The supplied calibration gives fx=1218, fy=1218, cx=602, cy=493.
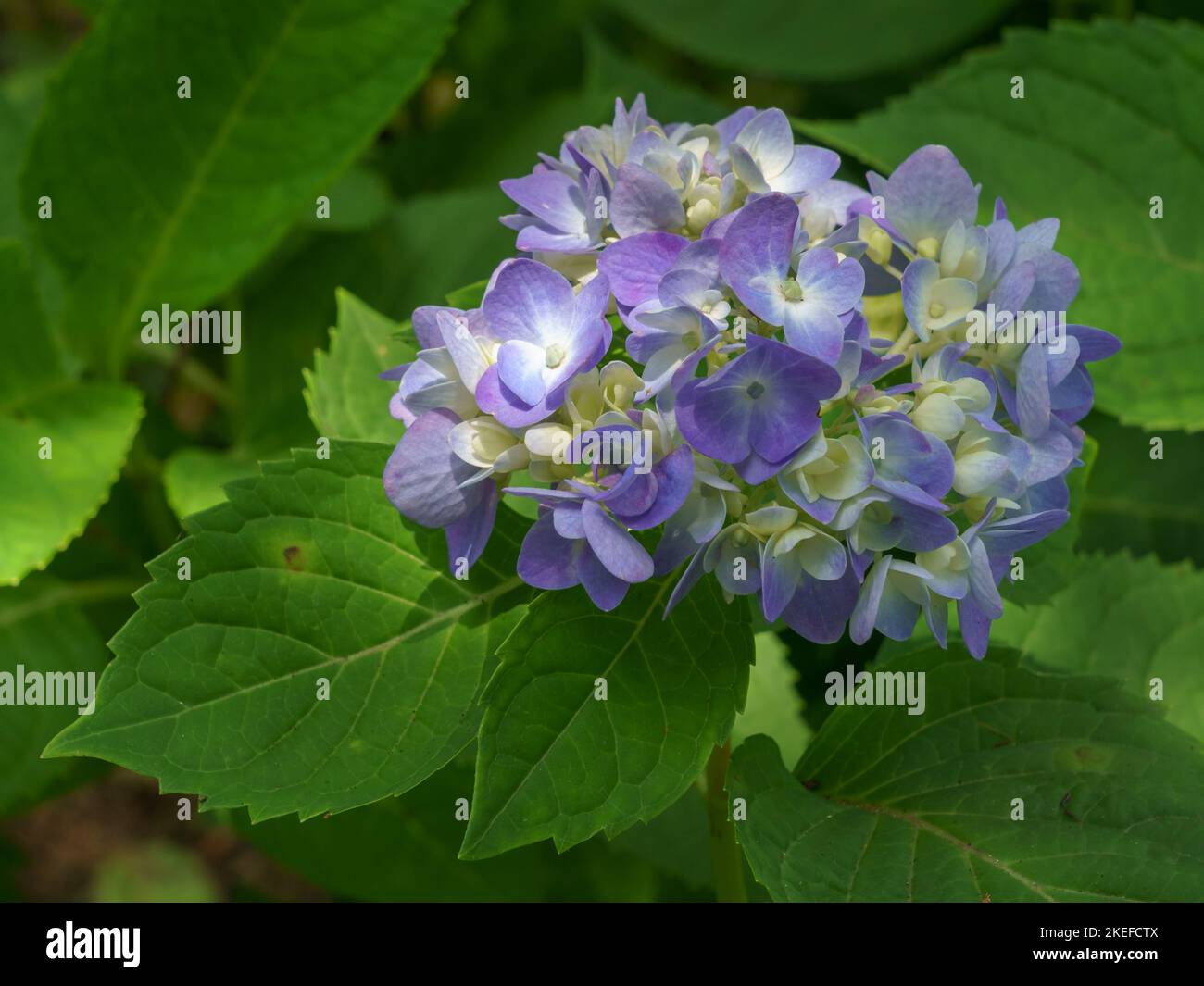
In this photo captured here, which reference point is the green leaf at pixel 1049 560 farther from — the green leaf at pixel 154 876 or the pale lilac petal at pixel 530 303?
the green leaf at pixel 154 876

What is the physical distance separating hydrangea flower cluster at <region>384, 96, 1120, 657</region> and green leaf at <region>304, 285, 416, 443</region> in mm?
507

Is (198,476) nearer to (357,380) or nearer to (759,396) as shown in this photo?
(357,380)

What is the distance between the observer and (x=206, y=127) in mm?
2254

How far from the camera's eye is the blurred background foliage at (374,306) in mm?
2260

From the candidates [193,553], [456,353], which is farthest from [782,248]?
[193,553]

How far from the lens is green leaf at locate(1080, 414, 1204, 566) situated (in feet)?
8.64

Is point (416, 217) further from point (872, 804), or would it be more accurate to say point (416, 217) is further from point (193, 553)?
point (872, 804)

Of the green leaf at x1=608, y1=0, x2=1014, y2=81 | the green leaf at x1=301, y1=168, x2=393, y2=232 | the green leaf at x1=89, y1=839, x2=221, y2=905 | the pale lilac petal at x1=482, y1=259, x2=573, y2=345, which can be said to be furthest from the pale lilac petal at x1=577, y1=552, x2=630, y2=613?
the green leaf at x1=89, y1=839, x2=221, y2=905

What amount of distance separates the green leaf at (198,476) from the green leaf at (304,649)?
64 cm

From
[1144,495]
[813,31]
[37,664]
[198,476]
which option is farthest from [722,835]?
[813,31]

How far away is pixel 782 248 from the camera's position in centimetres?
122

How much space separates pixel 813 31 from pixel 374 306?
4.40ft

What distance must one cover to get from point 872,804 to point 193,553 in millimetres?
881

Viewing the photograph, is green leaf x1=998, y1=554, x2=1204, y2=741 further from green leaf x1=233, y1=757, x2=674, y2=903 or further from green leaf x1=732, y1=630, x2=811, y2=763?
green leaf x1=233, y1=757, x2=674, y2=903
